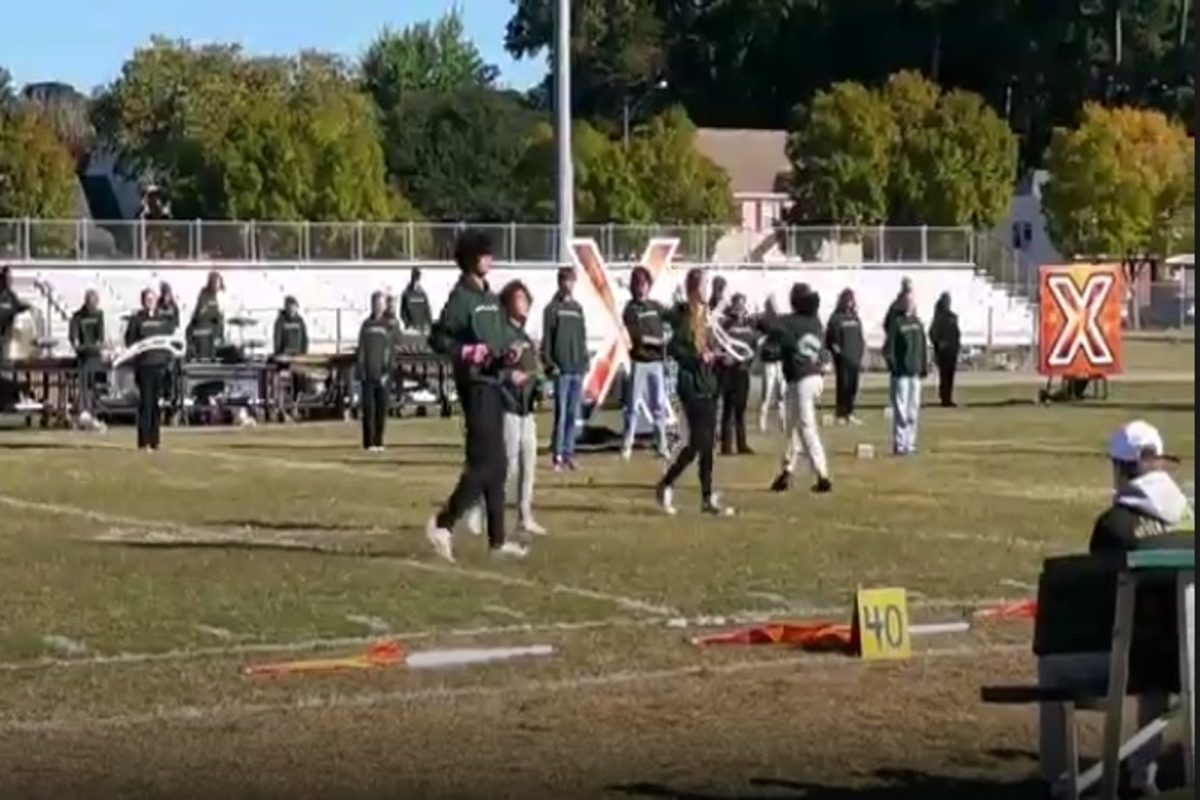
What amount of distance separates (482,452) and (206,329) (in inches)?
929

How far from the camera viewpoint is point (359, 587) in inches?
680

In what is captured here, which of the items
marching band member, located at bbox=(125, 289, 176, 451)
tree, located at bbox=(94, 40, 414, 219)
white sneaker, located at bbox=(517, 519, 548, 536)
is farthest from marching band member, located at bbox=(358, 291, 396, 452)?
tree, located at bbox=(94, 40, 414, 219)

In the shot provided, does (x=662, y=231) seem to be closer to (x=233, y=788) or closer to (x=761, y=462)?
(x=761, y=462)

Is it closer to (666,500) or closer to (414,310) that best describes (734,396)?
(666,500)

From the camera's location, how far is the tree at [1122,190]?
89125 millimetres

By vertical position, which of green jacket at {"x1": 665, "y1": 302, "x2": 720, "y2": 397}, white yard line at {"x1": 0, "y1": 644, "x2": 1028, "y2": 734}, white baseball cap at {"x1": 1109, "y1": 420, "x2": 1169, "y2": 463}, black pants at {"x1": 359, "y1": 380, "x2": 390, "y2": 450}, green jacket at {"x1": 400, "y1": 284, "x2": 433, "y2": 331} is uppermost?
green jacket at {"x1": 400, "y1": 284, "x2": 433, "y2": 331}

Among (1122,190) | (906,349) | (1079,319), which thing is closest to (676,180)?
(1122,190)

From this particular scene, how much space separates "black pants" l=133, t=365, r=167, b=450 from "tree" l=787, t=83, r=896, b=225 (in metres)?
56.0

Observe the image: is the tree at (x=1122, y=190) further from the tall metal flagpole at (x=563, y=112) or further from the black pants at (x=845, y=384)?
the black pants at (x=845, y=384)

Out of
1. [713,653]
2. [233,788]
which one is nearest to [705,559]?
[713,653]

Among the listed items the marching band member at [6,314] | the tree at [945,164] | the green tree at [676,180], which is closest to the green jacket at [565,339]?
the marching band member at [6,314]

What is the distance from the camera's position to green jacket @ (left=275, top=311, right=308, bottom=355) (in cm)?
4231

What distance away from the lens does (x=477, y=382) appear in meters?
18.0

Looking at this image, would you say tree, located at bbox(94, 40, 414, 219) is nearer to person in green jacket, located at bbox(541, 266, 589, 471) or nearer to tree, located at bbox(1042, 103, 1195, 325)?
tree, located at bbox(1042, 103, 1195, 325)
